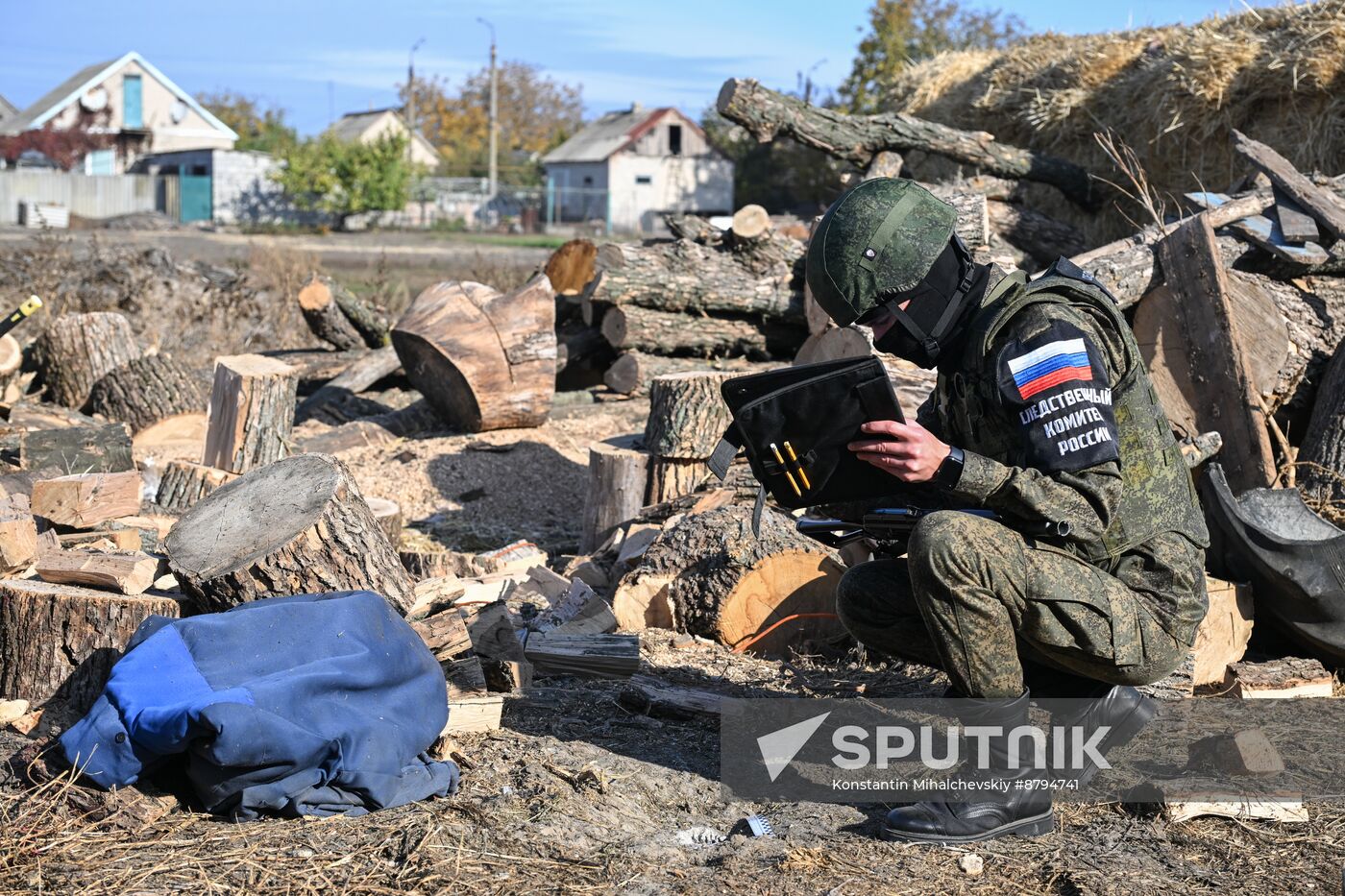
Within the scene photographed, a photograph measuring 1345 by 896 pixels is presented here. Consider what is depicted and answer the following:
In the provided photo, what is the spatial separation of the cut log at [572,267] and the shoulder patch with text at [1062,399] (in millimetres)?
7808

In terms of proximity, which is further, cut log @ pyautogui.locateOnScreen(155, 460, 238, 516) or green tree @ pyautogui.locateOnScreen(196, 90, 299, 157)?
green tree @ pyautogui.locateOnScreen(196, 90, 299, 157)

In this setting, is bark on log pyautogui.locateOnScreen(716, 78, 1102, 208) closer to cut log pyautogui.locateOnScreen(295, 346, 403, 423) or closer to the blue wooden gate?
cut log pyautogui.locateOnScreen(295, 346, 403, 423)

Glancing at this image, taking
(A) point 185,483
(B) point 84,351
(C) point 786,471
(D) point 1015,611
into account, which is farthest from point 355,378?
(D) point 1015,611

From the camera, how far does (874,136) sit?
34.0 feet

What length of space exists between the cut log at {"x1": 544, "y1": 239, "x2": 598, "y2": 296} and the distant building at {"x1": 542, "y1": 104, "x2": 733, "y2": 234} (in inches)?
1434

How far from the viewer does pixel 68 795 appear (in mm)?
3201

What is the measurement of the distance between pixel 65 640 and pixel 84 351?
5783 millimetres

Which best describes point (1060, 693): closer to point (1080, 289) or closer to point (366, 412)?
point (1080, 289)

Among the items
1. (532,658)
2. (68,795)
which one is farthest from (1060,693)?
(68,795)

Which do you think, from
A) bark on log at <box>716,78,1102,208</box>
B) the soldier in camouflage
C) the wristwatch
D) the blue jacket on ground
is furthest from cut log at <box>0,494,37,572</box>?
bark on log at <box>716,78,1102,208</box>

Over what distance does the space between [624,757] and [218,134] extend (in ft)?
190

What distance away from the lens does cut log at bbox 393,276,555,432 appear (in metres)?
Answer: 8.33

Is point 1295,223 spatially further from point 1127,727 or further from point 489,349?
point 489,349

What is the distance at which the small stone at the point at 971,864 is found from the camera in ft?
9.84
